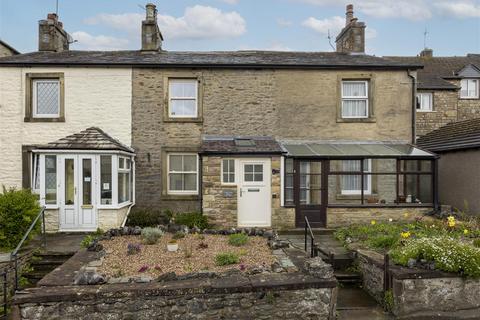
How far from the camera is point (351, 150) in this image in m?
13.4

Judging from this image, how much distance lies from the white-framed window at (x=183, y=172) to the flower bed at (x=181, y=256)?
440 centimetres

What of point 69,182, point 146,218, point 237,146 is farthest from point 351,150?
point 69,182

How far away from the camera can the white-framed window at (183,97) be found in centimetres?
1402

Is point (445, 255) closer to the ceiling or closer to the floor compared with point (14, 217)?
closer to the floor

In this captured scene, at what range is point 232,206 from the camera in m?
12.4

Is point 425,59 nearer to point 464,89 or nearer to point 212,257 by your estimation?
point 464,89

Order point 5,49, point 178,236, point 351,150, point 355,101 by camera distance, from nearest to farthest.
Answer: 1. point 178,236
2. point 351,150
3. point 355,101
4. point 5,49

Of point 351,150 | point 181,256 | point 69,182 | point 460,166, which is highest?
point 351,150

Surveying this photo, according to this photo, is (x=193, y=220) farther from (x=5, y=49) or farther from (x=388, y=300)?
(x=5, y=49)

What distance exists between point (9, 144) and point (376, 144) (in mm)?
13778

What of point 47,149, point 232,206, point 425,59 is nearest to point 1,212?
point 47,149

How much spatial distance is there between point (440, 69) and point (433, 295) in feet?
76.2

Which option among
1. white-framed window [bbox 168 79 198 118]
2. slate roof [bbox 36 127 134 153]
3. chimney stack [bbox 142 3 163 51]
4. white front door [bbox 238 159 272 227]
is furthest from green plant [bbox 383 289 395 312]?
chimney stack [bbox 142 3 163 51]

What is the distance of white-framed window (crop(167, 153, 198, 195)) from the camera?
14.0 meters
